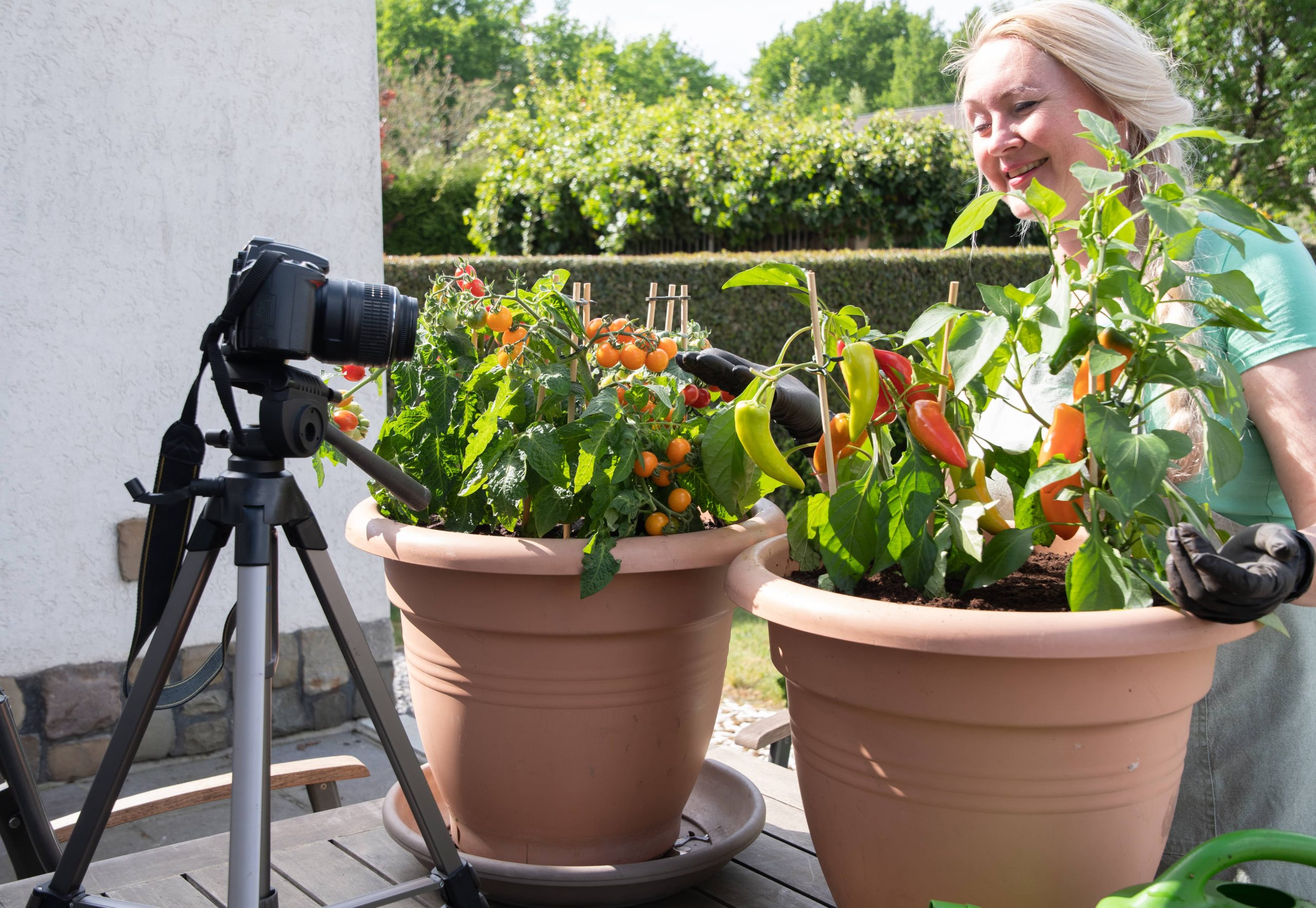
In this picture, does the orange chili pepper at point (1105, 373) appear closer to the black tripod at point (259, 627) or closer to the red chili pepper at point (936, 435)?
the red chili pepper at point (936, 435)

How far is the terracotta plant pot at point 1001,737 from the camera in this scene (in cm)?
83

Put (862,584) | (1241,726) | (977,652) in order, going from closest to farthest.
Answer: (977,652) → (862,584) → (1241,726)

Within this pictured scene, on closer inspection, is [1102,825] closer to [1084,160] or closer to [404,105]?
[1084,160]

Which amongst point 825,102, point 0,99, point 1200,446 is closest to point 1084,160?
point 1200,446

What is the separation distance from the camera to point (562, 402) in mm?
1257

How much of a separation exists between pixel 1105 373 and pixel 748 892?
2.33ft

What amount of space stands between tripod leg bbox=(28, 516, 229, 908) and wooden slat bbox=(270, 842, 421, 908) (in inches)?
9.3

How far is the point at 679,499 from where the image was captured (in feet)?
3.94

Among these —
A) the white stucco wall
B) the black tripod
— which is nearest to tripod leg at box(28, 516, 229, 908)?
the black tripod

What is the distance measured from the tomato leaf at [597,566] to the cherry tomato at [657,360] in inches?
9.7

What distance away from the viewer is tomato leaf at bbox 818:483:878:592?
984mm

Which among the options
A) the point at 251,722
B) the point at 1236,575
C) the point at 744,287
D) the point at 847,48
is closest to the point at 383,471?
the point at 251,722

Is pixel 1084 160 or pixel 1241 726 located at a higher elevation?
pixel 1084 160

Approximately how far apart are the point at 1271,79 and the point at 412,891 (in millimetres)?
11866
